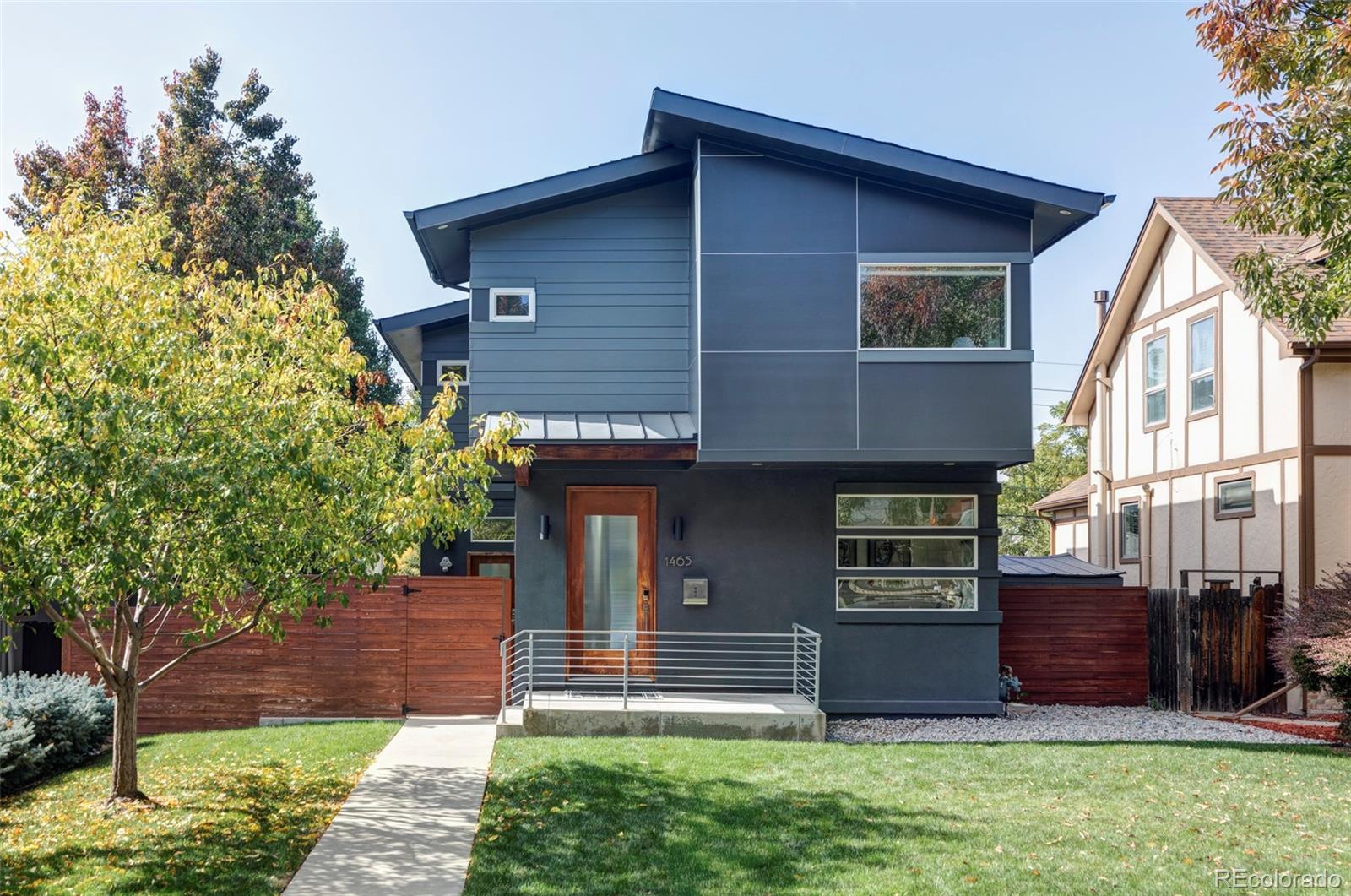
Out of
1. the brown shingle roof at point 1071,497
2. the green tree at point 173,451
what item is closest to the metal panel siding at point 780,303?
the green tree at point 173,451

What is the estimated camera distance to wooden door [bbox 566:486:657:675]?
12211 mm

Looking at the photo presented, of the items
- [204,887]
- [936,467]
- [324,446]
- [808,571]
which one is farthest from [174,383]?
[936,467]

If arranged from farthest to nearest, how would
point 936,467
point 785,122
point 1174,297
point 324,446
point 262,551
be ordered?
point 1174,297 → point 936,467 → point 785,122 → point 324,446 → point 262,551

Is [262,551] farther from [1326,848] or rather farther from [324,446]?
[1326,848]

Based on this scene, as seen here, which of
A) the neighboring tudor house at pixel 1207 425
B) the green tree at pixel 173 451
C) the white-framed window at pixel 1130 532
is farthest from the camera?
the white-framed window at pixel 1130 532

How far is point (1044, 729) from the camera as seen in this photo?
1134 cm

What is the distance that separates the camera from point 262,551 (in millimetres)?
7297

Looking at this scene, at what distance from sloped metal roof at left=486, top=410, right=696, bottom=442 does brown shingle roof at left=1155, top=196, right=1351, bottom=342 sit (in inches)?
330

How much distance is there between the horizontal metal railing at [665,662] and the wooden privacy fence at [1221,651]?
4.90 metres

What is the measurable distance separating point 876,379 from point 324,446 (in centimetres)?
604

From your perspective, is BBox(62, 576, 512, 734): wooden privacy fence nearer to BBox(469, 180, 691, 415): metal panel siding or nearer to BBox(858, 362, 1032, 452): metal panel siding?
BBox(469, 180, 691, 415): metal panel siding

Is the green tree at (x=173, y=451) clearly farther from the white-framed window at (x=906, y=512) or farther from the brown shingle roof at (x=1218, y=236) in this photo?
the brown shingle roof at (x=1218, y=236)

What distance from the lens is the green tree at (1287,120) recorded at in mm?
7742

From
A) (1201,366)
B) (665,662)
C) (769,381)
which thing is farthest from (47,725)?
(1201,366)
